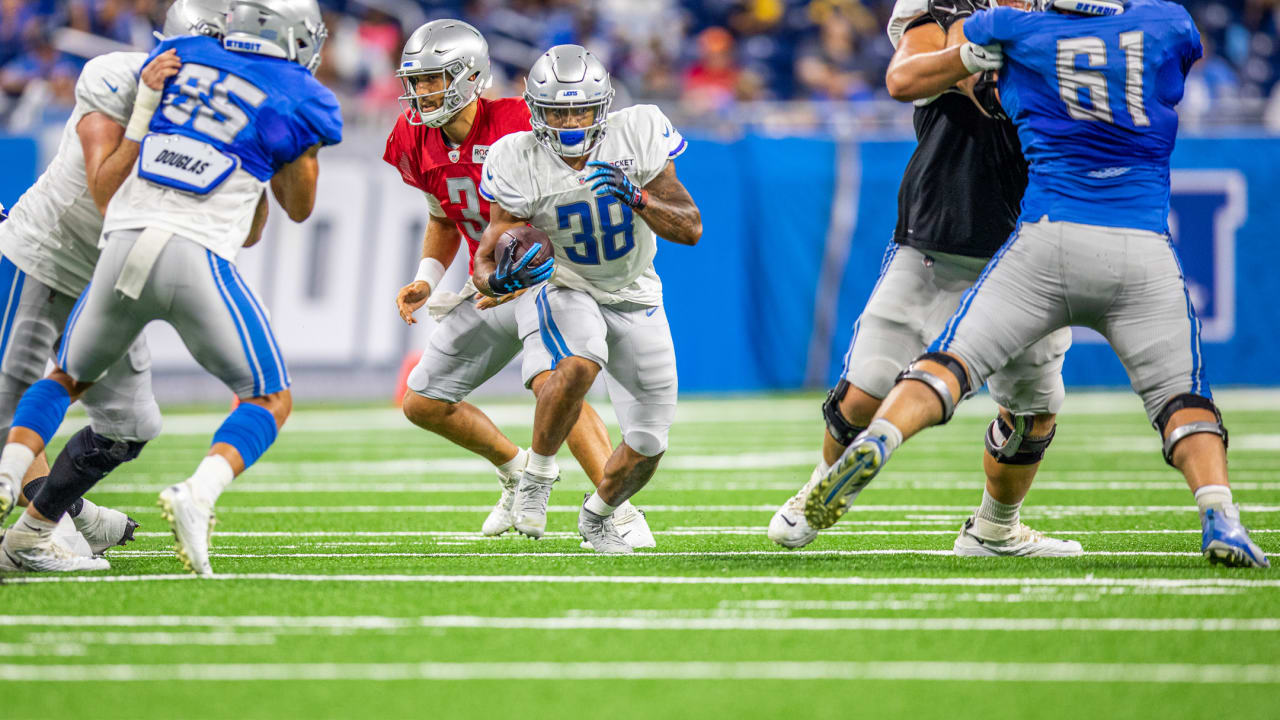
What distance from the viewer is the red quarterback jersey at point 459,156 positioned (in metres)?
5.24

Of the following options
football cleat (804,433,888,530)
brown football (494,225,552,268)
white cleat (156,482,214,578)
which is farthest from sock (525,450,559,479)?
white cleat (156,482,214,578)

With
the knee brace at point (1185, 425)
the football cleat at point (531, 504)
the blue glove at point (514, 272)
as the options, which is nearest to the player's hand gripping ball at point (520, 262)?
the blue glove at point (514, 272)

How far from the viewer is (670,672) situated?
296 cm

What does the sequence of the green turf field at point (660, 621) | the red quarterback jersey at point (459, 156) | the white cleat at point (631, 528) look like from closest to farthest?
the green turf field at point (660, 621) < the white cleat at point (631, 528) < the red quarterback jersey at point (459, 156)

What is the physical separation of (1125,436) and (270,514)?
529 centimetres

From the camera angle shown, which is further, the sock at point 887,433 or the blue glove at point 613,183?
the blue glove at point 613,183

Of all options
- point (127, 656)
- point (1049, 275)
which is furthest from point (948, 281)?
point (127, 656)

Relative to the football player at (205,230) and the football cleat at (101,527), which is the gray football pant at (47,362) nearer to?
the football player at (205,230)

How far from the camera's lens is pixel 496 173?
477cm

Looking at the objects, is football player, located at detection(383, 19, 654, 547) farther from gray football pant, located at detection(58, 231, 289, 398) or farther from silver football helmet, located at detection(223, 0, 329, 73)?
gray football pant, located at detection(58, 231, 289, 398)

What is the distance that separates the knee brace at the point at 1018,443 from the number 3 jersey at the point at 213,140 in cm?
224

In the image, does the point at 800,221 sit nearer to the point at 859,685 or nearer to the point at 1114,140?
the point at 1114,140

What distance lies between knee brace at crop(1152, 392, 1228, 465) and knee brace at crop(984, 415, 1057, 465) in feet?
1.92

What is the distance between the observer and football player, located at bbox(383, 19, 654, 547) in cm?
509
